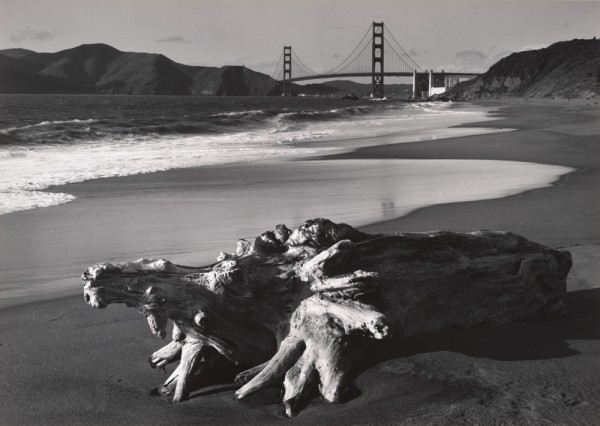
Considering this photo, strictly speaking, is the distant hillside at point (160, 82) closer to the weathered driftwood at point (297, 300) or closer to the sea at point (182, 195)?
the sea at point (182, 195)

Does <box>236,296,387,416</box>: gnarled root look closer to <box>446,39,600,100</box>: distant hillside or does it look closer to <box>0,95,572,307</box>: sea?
<box>0,95,572,307</box>: sea

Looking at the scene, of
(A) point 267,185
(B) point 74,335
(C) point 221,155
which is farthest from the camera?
(C) point 221,155

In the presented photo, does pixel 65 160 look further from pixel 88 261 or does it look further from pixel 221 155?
pixel 88 261

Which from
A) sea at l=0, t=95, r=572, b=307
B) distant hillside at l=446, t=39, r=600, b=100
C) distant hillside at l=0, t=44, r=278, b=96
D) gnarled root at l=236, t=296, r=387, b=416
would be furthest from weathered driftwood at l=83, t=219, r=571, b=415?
distant hillside at l=446, t=39, r=600, b=100

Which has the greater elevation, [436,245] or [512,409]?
[436,245]

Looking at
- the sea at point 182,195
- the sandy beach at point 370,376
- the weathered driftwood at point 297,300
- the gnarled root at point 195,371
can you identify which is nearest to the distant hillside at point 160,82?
the sea at point 182,195

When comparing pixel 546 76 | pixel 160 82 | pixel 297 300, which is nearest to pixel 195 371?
pixel 297 300

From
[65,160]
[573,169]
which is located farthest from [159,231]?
[65,160]
